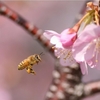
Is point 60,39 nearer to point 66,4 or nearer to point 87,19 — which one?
point 87,19

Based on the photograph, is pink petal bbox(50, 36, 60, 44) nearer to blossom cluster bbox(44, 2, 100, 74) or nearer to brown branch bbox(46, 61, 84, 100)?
blossom cluster bbox(44, 2, 100, 74)

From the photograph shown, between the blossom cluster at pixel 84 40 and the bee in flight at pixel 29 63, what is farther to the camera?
the bee in flight at pixel 29 63

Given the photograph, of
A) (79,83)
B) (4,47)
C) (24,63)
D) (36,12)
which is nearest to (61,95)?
(79,83)

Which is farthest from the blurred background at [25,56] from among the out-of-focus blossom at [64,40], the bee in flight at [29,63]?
the out-of-focus blossom at [64,40]

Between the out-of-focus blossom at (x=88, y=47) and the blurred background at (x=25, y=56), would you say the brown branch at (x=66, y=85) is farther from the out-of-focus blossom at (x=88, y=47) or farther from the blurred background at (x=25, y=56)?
the blurred background at (x=25, y=56)

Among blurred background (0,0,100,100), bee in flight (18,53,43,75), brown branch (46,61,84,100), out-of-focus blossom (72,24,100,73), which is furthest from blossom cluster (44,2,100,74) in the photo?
blurred background (0,0,100,100)

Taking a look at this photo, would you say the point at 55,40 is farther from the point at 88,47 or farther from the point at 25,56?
the point at 25,56

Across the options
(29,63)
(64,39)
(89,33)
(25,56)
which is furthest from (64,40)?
(25,56)
